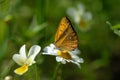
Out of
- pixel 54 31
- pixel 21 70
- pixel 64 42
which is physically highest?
pixel 54 31

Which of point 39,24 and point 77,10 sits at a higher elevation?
point 77,10

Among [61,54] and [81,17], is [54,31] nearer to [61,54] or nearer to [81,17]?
[81,17]

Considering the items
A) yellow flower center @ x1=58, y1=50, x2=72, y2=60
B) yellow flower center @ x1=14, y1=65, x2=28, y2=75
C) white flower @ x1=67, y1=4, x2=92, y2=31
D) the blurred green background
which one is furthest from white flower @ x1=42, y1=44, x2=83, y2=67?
white flower @ x1=67, y1=4, x2=92, y2=31

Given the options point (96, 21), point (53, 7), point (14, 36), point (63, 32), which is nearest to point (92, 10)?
point (96, 21)

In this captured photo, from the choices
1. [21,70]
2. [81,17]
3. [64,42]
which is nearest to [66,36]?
[64,42]

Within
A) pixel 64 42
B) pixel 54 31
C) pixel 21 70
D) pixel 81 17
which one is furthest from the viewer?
pixel 54 31

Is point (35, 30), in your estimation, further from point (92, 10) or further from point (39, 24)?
point (92, 10)
